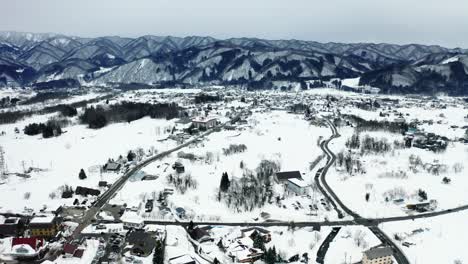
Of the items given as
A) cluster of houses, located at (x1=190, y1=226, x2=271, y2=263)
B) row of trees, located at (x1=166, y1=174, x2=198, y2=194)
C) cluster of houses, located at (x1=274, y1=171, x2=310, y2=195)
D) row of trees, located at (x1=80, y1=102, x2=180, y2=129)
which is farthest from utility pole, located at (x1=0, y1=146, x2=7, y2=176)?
cluster of houses, located at (x1=274, y1=171, x2=310, y2=195)

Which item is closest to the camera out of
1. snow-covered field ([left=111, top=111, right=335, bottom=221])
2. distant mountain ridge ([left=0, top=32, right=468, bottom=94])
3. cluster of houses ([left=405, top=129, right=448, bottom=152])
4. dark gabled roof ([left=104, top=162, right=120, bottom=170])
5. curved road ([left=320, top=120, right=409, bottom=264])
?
curved road ([left=320, top=120, right=409, bottom=264])

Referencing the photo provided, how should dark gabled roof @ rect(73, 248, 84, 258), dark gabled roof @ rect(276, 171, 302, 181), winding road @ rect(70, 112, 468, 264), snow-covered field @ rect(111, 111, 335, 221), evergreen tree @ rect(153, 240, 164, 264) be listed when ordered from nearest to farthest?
evergreen tree @ rect(153, 240, 164, 264) < dark gabled roof @ rect(73, 248, 84, 258) < winding road @ rect(70, 112, 468, 264) < snow-covered field @ rect(111, 111, 335, 221) < dark gabled roof @ rect(276, 171, 302, 181)

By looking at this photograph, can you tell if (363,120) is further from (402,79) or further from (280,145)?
(402,79)

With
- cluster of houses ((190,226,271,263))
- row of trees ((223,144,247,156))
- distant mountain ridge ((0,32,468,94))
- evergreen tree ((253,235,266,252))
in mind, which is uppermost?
distant mountain ridge ((0,32,468,94))

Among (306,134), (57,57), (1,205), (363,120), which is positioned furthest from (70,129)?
(57,57)

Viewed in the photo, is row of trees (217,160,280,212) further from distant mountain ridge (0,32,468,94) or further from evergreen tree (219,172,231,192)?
distant mountain ridge (0,32,468,94)

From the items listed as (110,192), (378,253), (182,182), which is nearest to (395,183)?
(378,253)

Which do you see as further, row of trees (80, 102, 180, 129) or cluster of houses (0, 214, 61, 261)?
row of trees (80, 102, 180, 129)

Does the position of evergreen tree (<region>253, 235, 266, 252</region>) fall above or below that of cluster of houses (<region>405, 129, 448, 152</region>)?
below

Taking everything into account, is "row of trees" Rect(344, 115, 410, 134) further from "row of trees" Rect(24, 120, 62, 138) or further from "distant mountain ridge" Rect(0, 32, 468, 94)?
"distant mountain ridge" Rect(0, 32, 468, 94)
